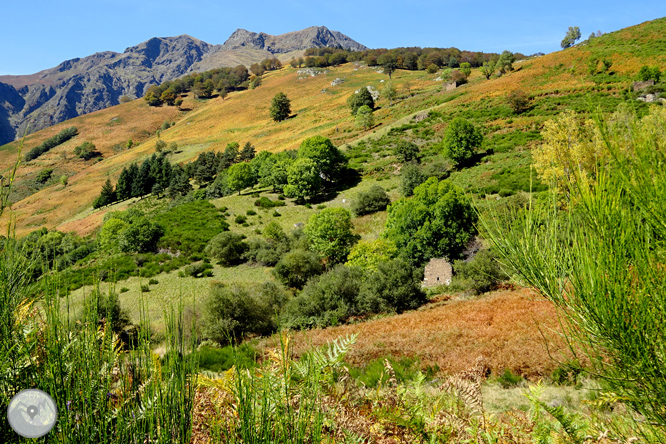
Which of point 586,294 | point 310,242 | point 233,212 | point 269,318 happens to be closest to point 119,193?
point 233,212

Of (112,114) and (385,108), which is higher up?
(112,114)

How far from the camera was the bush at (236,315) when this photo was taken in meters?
14.0

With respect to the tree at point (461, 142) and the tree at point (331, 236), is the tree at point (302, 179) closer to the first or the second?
the tree at point (331, 236)

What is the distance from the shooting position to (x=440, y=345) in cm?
954

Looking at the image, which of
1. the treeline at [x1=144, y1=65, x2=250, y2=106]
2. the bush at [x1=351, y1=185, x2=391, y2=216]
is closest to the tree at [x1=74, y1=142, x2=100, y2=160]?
the treeline at [x1=144, y1=65, x2=250, y2=106]

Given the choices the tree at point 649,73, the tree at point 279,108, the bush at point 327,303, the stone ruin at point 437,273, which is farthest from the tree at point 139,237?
the tree at point 279,108

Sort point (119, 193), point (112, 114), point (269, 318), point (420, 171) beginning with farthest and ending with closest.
Result: 1. point (112, 114)
2. point (119, 193)
3. point (420, 171)
4. point (269, 318)

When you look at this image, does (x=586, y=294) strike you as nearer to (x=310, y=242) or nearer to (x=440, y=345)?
(x=440, y=345)

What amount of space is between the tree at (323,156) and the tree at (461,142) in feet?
39.1

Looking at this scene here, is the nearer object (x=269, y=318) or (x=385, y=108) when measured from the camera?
(x=269, y=318)

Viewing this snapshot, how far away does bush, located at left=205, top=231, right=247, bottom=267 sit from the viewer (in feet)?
86.4

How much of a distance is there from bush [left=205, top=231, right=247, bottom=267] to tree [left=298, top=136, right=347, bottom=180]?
14.1 metres

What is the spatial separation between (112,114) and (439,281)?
10790 cm

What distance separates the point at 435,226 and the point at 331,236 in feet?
23.9
